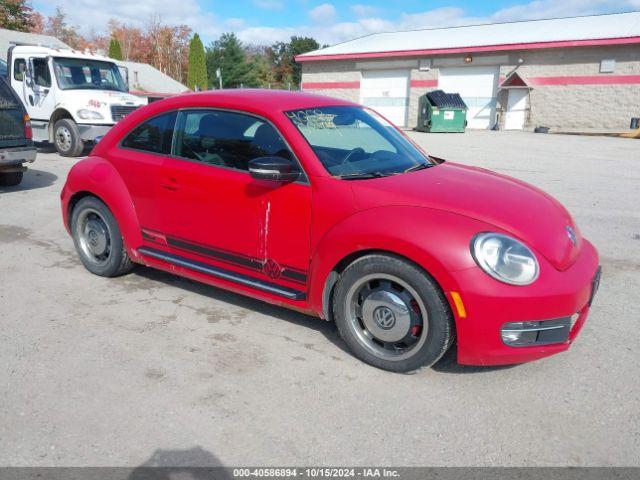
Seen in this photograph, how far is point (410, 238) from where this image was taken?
9.59ft

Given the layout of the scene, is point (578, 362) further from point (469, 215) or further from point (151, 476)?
point (151, 476)

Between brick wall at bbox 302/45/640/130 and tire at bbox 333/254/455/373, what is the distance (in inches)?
1086

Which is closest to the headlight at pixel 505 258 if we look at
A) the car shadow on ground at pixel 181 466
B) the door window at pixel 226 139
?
the door window at pixel 226 139

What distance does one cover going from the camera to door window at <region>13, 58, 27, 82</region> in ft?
42.1

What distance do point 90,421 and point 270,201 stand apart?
1666 millimetres

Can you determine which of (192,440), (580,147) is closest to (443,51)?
(580,147)

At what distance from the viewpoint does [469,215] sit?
2975 mm

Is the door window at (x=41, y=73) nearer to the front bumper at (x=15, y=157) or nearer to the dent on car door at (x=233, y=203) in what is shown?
the front bumper at (x=15, y=157)

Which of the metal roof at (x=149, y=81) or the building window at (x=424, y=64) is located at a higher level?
the metal roof at (x=149, y=81)

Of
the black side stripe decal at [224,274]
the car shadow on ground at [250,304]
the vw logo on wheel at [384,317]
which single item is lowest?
the car shadow on ground at [250,304]

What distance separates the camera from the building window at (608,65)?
25750 mm

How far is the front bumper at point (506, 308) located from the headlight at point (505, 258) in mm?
42

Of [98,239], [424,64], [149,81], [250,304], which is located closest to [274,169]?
[250,304]

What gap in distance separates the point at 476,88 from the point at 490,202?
28.3 meters
